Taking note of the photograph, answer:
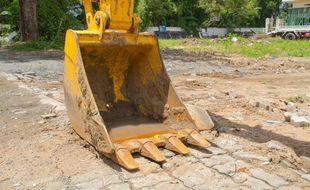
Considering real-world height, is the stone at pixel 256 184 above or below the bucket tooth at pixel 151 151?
below

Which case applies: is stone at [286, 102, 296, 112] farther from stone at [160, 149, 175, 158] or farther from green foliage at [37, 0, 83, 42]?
green foliage at [37, 0, 83, 42]

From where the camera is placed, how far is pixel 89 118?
13.2 feet

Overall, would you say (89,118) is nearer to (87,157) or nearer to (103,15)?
(87,157)

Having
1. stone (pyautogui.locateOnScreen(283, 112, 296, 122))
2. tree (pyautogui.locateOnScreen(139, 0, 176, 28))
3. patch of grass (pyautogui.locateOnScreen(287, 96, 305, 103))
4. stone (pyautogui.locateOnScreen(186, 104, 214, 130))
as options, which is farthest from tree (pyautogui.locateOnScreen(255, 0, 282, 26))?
stone (pyautogui.locateOnScreen(186, 104, 214, 130))

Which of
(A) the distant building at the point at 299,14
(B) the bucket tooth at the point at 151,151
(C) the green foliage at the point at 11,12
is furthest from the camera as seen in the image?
(A) the distant building at the point at 299,14

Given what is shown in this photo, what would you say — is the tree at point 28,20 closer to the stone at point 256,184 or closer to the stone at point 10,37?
the stone at point 10,37

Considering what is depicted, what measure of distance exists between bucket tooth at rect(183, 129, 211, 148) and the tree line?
1461cm

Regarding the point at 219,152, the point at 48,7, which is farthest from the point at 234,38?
the point at 219,152

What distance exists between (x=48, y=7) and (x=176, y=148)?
649 inches

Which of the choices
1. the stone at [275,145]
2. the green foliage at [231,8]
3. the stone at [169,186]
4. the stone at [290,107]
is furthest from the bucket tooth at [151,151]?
the green foliage at [231,8]

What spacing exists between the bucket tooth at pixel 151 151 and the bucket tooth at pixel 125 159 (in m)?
0.19

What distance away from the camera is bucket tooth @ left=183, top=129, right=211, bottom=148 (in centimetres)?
428

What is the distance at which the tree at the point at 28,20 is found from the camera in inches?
687

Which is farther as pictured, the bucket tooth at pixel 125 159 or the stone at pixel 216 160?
the stone at pixel 216 160
